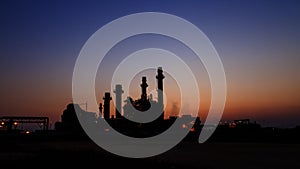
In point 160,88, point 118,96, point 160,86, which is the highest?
point 160,86

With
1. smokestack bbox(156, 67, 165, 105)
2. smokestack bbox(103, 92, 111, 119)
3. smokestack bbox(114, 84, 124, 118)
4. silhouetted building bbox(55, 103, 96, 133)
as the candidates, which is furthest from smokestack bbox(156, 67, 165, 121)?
silhouetted building bbox(55, 103, 96, 133)

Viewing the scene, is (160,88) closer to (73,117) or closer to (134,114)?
(134,114)

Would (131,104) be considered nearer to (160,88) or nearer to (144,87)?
(144,87)

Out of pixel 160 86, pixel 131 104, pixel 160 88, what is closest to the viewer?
pixel 160 86

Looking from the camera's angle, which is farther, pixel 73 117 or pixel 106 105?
pixel 73 117

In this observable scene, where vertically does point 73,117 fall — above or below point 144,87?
below

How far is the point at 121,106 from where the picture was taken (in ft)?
204

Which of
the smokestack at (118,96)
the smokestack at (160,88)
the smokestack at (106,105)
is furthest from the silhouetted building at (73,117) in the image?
the smokestack at (160,88)

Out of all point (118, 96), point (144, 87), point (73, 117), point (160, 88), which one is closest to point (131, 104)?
point (118, 96)

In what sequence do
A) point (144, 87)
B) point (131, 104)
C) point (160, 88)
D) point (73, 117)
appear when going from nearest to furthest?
point (160, 88) → point (144, 87) → point (131, 104) → point (73, 117)

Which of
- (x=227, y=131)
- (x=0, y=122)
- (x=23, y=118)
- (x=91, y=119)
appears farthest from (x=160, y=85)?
(x=0, y=122)

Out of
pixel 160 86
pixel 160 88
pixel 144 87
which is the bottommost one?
pixel 160 88

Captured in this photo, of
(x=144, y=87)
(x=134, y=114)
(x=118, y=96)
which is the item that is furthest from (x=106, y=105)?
(x=144, y=87)

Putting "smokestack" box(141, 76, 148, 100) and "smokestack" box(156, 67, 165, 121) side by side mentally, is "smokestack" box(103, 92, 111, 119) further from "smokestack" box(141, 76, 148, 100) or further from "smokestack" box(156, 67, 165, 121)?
"smokestack" box(156, 67, 165, 121)
